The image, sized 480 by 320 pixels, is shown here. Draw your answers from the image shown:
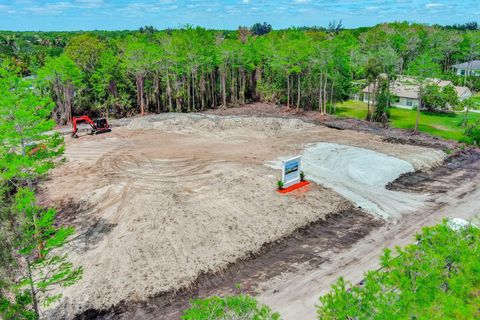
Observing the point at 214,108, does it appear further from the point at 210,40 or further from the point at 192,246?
the point at 192,246

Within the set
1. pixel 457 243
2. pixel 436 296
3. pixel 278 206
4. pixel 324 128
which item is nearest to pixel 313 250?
pixel 278 206

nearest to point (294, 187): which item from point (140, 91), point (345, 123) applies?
point (345, 123)

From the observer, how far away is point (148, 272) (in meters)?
17.3

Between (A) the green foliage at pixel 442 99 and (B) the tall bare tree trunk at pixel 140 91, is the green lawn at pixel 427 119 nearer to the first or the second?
(A) the green foliage at pixel 442 99

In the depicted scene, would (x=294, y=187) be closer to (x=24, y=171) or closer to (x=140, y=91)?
(x=24, y=171)

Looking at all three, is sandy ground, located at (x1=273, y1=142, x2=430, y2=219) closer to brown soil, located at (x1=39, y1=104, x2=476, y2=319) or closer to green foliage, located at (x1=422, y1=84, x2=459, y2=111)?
brown soil, located at (x1=39, y1=104, x2=476, y2=319)

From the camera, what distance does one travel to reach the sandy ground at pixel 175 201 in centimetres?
1755

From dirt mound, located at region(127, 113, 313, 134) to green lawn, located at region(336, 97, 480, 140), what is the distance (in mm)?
12114

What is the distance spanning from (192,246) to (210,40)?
41.6 m

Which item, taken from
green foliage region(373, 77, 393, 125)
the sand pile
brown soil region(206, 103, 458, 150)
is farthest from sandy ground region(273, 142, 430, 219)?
green foliage region(373, 77, 393, 125)

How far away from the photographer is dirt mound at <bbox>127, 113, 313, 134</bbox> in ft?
132

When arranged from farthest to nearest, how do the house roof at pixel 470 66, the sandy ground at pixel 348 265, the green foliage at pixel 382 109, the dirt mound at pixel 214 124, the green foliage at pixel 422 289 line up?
1. the house roof at pixel 470 66
2. the green foliage at pixel 382 109
3. the dirt mound at pixel 214 124
4. the sandy ground at pixel 348 265
5. the green foliage at pixel 422 289

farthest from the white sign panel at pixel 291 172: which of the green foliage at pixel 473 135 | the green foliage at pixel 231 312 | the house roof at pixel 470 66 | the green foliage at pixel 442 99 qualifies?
the house roof at pixel 470 66

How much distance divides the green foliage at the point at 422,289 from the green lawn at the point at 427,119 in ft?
115
